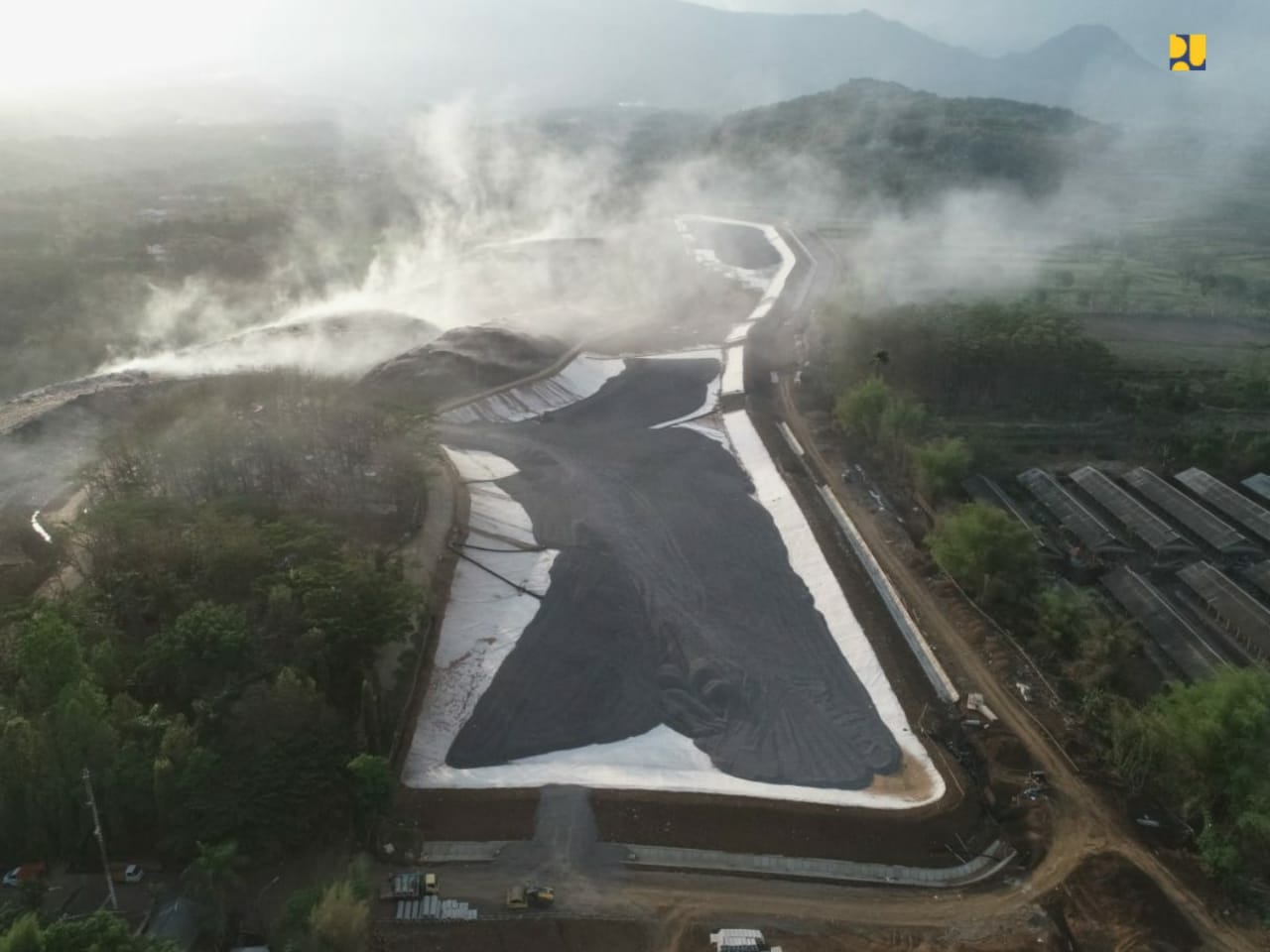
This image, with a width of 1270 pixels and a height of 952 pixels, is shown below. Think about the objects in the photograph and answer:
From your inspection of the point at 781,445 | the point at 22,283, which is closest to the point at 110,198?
the point at 22,283

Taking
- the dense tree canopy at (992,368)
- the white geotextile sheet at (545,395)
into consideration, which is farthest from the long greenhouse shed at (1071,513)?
the white geotextile sheet at (545,395)

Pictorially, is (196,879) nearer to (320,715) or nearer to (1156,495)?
(320,715)

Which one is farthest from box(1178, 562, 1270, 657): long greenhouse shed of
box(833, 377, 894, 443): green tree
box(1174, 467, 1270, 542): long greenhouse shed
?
box(833, 377, 894, 443): green tree

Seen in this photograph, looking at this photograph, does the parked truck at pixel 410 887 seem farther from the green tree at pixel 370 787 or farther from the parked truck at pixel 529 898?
the parked truck at pixel 529 898

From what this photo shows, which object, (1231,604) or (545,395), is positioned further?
(545,395)

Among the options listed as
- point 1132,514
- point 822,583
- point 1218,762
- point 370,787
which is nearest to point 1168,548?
point 1132,514

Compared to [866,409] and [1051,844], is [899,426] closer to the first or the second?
[866,409]
